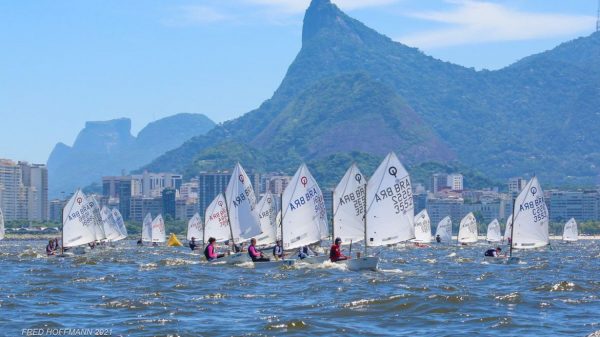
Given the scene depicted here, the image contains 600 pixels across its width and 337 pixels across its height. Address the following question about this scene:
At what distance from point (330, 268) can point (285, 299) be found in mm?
14912

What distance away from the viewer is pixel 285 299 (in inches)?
1752

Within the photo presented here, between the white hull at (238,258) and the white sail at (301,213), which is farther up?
the white sail at (301,213)

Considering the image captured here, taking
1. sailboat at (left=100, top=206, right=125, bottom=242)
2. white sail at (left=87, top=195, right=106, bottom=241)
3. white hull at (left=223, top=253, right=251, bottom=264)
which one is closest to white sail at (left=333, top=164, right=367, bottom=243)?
white hull at (left=223, top=253, right=251, bottom=264)

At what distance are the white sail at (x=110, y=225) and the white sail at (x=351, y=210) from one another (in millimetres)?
79589

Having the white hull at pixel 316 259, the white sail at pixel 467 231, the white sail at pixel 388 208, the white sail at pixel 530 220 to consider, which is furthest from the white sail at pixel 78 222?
the white sail at pixel 467 231

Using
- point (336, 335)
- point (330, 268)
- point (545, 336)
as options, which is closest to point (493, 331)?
point (545, 336)

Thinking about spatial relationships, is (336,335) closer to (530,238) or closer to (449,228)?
(530,238)

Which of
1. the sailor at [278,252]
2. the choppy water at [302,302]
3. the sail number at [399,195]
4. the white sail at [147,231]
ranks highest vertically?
the sail number at [399,195]

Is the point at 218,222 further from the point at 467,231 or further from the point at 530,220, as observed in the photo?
the point at 467,231

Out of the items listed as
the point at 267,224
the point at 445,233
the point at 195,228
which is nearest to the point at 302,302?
the point at 267,224

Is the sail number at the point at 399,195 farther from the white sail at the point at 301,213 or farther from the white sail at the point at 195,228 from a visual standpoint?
the white sail at the point at 195,228

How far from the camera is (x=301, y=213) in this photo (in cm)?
6544

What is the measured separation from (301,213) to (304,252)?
7.02 feet

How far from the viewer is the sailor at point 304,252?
63.3 meters
